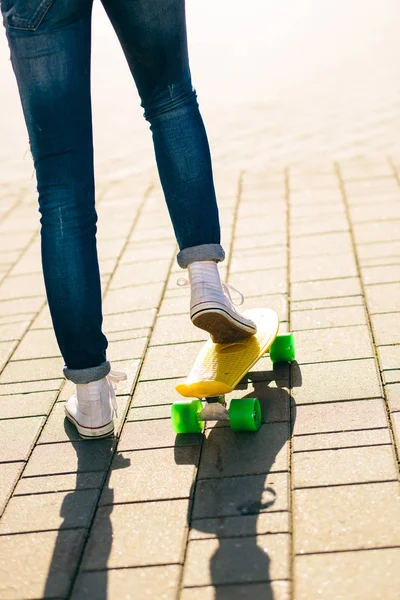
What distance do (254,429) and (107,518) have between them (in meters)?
0.55

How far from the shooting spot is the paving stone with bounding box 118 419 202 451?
2824 mm

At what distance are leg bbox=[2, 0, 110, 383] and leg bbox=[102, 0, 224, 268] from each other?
16 centimetres

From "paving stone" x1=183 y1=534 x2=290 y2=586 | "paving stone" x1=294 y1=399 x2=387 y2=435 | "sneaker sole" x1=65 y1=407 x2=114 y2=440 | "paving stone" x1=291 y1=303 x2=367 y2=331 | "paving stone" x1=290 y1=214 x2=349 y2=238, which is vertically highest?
"paving stone" x1=183 y1=534 x2=290 y2=586

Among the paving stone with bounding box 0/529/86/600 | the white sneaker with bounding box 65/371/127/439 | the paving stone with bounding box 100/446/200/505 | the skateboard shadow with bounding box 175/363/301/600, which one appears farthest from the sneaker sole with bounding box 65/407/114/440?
the paving stone with bounding box 0/529/86/600

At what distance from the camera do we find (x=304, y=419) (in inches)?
112

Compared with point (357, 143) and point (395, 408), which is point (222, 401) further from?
point (357, 143)

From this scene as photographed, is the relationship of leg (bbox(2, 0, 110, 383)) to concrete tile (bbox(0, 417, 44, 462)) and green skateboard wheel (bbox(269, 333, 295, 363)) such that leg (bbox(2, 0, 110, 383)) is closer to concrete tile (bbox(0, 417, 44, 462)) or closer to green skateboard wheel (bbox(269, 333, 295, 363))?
concrete tile (bbox(0, 417, 44, 462))

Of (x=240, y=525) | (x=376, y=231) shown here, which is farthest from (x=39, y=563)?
(x=376, y=231)

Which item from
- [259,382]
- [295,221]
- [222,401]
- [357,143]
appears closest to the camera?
[222,401]

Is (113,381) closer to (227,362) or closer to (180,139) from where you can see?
(227,362)

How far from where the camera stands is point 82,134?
271 cm

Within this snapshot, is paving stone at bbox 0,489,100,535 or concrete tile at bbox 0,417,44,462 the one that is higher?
paving stone at bbox 0,489,100,535

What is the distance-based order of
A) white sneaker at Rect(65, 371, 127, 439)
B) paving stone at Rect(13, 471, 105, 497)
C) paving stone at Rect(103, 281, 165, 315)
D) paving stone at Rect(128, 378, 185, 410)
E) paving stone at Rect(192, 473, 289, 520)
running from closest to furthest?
paving stone at Rect(192, 473, 289, 520) < paving stone at Rect(13, 471, 105, 497) < white sneaker at Rect(65, 371, 127, 439) < paving stone at Rect(128, 378, 185, 410) < paving stone at Rect(103, 281, 165, 315)

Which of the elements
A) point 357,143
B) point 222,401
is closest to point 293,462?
point 222,401
